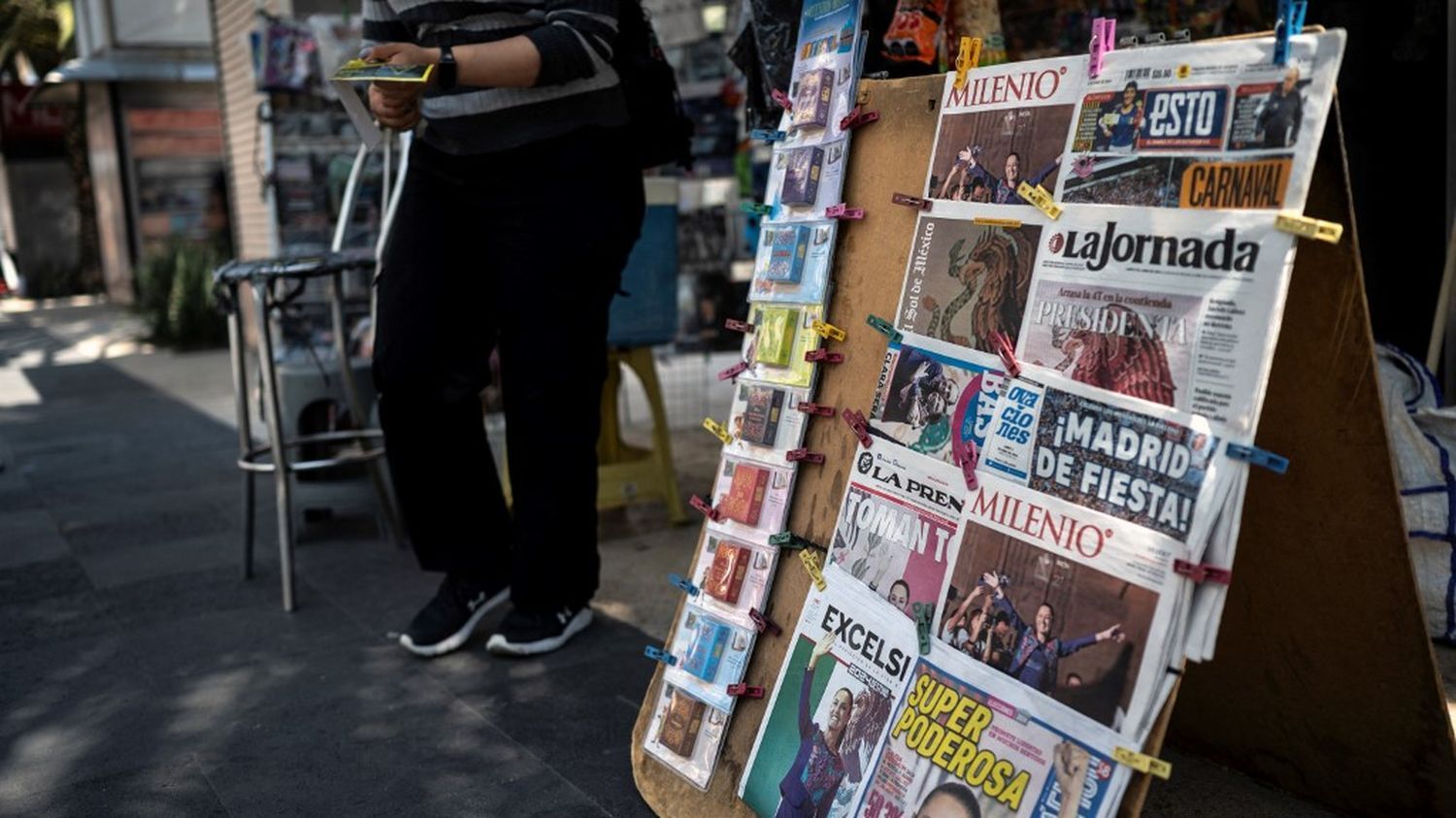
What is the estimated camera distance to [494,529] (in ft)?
10.7

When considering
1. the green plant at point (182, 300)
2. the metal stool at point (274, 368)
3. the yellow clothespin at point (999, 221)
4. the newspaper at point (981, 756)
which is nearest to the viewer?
the newspaper at point (981, 756)

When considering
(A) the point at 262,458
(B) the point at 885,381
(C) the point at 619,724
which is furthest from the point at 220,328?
(B) the point at 885,381

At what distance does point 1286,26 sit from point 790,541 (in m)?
1.12

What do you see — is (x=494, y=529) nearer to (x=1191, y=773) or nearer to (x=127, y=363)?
(x=1191, y=773)

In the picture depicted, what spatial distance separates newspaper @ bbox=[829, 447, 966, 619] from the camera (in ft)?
5.92

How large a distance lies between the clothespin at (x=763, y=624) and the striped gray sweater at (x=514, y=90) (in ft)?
4.44

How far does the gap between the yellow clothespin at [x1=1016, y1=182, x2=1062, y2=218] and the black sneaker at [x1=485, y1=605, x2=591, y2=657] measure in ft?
6.04

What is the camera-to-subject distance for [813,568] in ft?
6.68

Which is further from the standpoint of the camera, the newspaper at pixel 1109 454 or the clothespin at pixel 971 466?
the clothespin at pixel 971 466

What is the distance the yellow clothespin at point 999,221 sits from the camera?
177cm

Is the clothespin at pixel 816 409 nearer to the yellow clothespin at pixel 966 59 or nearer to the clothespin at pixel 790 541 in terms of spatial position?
the clothespin at pixel 790 541

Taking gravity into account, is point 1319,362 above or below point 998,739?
above

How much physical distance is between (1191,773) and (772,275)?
1265 millimetres

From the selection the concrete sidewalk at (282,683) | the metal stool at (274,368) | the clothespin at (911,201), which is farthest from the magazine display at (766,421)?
the metal stool at (274,368)
